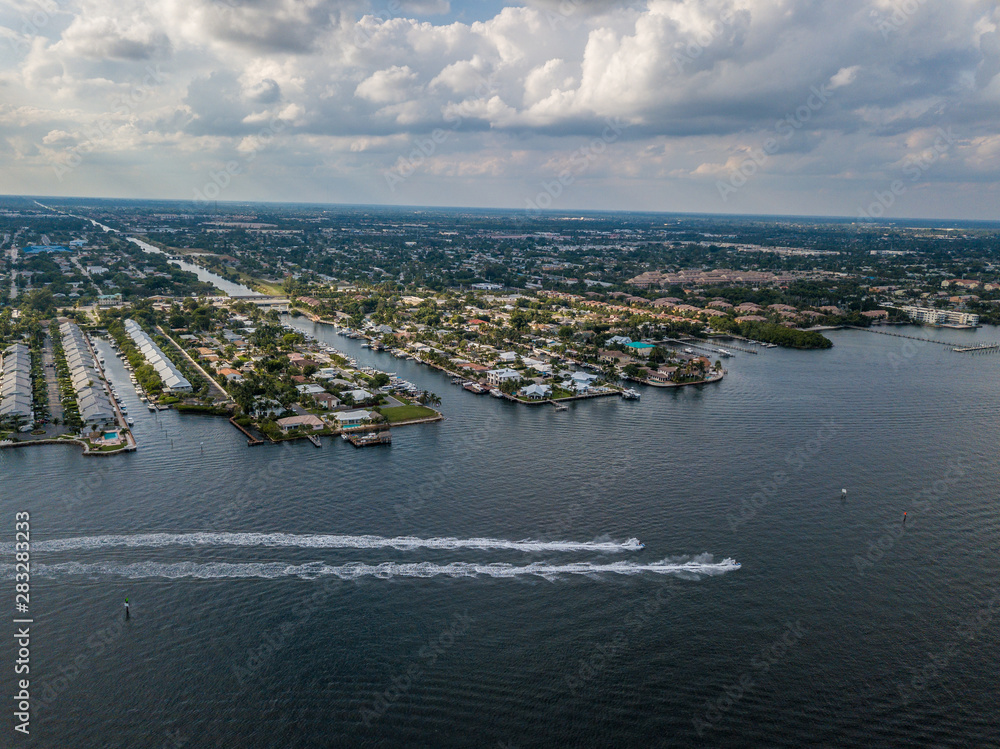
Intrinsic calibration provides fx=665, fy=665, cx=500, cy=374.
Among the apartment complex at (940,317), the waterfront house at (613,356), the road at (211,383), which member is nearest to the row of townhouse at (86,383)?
the road at (211,383)

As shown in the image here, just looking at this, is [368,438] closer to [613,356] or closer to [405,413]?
[405,413]

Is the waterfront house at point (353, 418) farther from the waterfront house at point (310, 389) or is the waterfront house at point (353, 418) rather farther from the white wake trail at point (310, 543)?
the white wake trail at point (310, 543)

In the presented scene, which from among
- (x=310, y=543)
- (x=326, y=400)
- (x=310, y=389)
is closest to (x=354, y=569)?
(x=310, y=543)

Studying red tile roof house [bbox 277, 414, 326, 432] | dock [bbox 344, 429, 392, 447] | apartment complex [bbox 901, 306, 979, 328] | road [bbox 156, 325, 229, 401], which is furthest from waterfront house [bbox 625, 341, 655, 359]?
apartment complex [bbox 901, 306, 979, 328]

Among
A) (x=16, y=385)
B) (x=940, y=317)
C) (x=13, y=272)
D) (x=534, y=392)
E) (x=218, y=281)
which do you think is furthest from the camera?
(x=218, y=281)

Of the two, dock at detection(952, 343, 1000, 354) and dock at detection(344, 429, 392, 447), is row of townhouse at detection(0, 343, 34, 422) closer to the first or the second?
dock at detection(344, 429, 392, 447)

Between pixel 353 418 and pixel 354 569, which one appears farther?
pixel 353 418

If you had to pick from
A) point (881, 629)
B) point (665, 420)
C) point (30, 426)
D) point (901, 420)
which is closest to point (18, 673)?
point (30, 426)

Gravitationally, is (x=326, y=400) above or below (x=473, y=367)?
below
